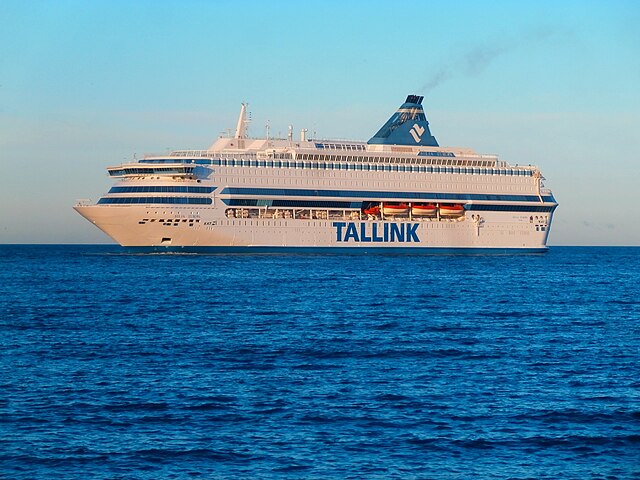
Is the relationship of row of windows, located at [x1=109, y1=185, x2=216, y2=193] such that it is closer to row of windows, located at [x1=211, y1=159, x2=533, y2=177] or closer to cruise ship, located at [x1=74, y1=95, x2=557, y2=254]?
cruise ship, located at [x1=74, y1=95, x2=557, y2=254]

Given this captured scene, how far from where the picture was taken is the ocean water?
18.8m

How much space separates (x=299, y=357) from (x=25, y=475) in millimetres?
13237

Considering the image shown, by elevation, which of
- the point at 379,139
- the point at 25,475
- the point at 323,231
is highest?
the point at 379,139

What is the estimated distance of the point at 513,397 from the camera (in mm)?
24219

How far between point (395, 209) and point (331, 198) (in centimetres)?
804

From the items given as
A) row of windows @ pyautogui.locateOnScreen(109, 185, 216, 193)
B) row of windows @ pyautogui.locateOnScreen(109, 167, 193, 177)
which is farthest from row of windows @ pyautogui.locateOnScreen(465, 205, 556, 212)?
row of windows @ pyautogui.locateOnScreen(109, 167, 193, 177)

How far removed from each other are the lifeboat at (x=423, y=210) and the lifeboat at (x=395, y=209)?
1091mm

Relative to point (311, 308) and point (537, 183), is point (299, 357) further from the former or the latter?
point (537, 183)

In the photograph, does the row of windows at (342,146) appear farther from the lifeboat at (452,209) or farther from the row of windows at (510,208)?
the row of windows at (510,208)

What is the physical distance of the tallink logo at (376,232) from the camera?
102m

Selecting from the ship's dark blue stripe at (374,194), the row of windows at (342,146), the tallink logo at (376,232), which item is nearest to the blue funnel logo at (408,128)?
the row of windows at (342,146)

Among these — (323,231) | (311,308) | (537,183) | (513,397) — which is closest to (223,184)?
(323,231)

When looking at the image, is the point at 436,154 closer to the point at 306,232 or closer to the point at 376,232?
the point at 376,232

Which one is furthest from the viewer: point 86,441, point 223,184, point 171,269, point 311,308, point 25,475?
point 223,184
